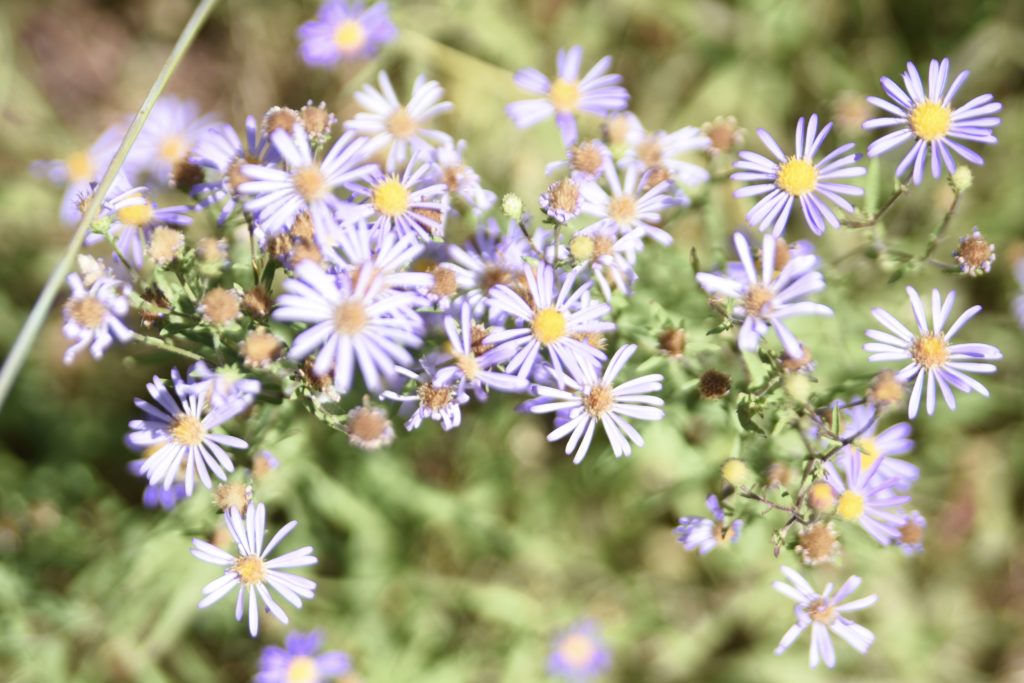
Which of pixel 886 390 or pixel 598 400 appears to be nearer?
pixel 886 390

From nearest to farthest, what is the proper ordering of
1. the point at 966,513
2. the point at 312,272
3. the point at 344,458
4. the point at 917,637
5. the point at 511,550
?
the point at 312,272
the point at 344,458
the point at 511,550
the point at 917,637
the point at 966,513

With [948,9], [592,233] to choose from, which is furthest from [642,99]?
[592,233]

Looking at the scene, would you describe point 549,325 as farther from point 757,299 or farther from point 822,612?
point 822,612

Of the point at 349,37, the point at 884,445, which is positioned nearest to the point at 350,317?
the point at 884,445

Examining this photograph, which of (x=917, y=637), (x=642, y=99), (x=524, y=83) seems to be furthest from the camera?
(x=642, y=99)

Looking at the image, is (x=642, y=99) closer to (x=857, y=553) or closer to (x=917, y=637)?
(x=857, y=553)

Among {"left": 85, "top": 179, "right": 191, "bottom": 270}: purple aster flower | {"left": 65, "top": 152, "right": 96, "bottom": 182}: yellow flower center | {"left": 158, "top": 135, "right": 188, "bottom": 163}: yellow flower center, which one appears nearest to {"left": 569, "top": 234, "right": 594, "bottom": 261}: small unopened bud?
{"left": 85, "top": 179, "right": 191, "bottom": 270}: purple aster flower
